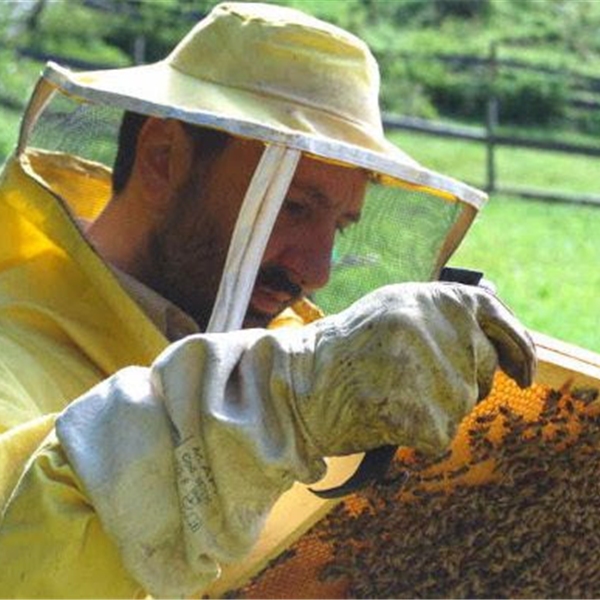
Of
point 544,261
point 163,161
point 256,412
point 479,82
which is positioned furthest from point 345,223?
point 479,82

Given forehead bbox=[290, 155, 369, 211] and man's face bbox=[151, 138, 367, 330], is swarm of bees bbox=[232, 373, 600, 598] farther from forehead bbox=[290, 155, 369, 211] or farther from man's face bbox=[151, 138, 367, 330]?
forehead bbox=[290, 155, 369, 211]

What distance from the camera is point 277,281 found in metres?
3.43

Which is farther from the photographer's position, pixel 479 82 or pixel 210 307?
pixel 479 82

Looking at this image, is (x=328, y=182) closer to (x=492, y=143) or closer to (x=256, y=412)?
(x=256, y=412)

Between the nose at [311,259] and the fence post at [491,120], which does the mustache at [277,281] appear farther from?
the fence post at [491,120]

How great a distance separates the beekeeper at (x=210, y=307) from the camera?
2.24 metres

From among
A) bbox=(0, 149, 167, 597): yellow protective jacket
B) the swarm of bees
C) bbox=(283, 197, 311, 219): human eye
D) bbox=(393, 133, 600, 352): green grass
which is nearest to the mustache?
bbox=(283, 197, 311, 219): human eye

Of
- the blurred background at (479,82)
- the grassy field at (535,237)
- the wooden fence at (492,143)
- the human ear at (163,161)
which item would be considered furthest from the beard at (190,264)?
the wooden fence at (492,143)

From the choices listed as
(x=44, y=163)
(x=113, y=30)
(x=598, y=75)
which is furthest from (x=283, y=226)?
(x=598, y=75)

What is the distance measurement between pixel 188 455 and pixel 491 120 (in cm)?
1851

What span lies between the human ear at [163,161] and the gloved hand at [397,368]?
135 centimetres

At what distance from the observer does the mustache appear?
342 centimetres

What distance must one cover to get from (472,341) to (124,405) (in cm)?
41

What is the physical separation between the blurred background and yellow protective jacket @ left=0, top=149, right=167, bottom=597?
10005 millimetres
